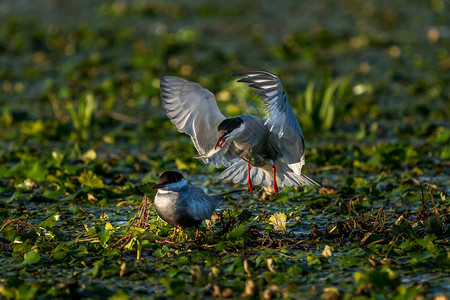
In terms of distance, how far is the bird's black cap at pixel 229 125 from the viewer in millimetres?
5340

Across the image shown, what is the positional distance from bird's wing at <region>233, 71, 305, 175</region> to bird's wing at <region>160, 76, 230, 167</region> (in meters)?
→ 0.47

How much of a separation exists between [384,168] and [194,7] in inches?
342

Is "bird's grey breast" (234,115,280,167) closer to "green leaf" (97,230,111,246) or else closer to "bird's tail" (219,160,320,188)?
"bird's tail" (219,160,320,188)

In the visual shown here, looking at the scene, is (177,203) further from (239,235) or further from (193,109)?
(193,109)

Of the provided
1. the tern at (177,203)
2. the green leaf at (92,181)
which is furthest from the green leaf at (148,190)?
the green leaf at (92,181)

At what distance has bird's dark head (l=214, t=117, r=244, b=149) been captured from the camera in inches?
210

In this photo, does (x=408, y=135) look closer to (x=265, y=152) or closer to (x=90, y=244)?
(x=265, y=152)

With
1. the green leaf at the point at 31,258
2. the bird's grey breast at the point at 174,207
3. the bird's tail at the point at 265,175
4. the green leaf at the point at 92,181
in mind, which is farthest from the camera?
the green leaf at the point at 92,181

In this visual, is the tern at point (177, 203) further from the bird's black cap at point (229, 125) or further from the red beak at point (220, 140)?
the bird's black cap at point (229, 125)

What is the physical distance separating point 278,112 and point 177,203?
0.99m

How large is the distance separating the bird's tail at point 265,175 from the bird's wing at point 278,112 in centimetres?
27

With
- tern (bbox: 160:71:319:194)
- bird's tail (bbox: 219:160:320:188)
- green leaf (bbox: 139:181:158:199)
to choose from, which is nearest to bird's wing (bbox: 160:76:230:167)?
tern (bbox: 160:71:319:194)

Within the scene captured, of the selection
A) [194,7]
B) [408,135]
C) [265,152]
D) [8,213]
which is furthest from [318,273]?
[194,7]

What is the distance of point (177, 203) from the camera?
15.9 ft
